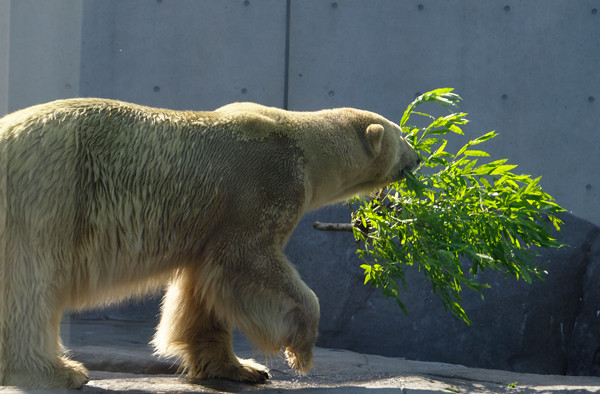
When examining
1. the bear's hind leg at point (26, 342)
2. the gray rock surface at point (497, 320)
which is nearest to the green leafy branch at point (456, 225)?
the bear's hind leg at point (26, 342)

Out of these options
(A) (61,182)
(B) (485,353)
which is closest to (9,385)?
(A) (61,182)

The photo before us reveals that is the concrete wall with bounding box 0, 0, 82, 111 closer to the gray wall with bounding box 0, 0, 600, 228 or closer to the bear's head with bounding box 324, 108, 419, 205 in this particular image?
the gray wall with bounding box 0, 0, 600, 228

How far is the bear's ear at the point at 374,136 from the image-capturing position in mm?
3787

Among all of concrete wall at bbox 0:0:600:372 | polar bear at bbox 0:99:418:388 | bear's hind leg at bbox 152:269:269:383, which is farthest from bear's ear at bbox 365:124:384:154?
concrete wall at bbox 0:0:600:372

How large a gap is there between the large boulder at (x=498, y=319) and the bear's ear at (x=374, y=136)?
2613mm

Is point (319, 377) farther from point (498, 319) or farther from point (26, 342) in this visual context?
point (498, 319)

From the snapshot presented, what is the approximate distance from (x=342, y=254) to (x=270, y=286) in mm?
3283

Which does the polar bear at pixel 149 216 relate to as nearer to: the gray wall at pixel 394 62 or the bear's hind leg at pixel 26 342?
the bear's hind leg at pixel 26 342

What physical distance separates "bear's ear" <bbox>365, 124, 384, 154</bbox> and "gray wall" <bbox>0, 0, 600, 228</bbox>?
3.13 m

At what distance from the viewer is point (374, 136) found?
3.81m

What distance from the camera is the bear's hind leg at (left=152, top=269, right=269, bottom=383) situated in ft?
12.4

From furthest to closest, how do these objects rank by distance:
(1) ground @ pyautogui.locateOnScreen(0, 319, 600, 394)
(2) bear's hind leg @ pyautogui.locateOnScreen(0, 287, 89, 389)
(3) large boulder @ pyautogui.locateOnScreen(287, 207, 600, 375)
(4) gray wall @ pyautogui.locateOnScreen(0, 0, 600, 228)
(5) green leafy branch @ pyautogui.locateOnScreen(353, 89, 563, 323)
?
1. (4) gray wall @ pyautogui.locateOnScreen(0, 0, 600, 228)
2. (3) large boulder @ pyautogui.locateOnScreen(287, 207, 600, 375)
3. (5) green leafy branch @ pyautogui.locateOnScreen(353, 89, 563, 323)
4. (1) ground @ pyautogui.locateOnScreen(0, 319, 600, 394)
5. (2) bear's hind leg @ pyautogui.locateOnScreen(0, 287, 89, 389)

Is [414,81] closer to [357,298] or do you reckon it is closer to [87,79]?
[357,298]

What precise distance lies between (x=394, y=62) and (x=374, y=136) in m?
3.37
